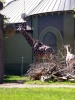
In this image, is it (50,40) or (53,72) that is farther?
(50,40)

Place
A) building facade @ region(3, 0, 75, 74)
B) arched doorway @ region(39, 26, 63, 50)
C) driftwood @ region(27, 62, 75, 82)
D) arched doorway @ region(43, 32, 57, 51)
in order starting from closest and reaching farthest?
1. driftwood @ region(27, 62, 75, 82)
2. building facade @ region(3, 0, 75, 74)
3. arched doorway @ region(39, 26, 63, 50)
4. arched doorway @ region(43, 32, 57, 51)

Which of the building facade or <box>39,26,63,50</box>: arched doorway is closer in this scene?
the building facade

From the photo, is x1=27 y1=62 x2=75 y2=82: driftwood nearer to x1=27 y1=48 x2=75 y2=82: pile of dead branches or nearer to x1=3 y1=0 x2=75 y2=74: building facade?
x1=27 y1=48 x2=75 y2=82: pile of dead branches

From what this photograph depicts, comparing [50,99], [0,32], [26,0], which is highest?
[26,0]

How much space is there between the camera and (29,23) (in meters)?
25.5

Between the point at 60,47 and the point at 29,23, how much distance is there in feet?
13.3

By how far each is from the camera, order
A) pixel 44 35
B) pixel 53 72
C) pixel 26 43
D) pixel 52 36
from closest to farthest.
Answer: pixel 53 72, pixel 52 36, pixel 44 35, pixel 26 43

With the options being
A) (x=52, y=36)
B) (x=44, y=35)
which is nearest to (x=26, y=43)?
(x=44, y=35)

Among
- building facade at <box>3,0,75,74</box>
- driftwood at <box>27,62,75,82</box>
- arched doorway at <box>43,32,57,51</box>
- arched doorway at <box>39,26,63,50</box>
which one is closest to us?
driftwood at <box>27,62,75,82</box>

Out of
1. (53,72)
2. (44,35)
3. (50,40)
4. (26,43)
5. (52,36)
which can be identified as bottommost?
(53,72)

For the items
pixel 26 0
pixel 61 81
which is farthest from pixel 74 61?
pixel 26 0

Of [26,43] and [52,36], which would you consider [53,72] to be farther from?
[26,43]

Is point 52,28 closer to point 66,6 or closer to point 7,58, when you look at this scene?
point 66,6

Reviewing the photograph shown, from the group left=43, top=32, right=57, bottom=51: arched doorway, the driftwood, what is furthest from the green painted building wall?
the driftwood
